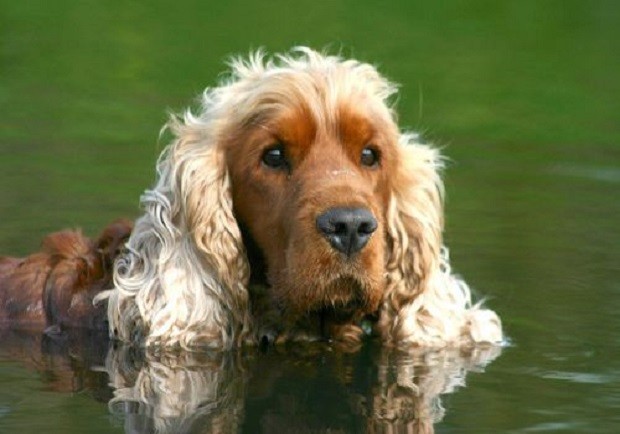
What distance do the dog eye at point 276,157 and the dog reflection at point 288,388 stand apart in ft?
2.65

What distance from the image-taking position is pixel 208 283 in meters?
8.50

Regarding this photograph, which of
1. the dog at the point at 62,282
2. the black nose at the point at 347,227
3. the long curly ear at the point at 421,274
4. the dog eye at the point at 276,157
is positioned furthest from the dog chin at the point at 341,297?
the dog at the point at 62,282

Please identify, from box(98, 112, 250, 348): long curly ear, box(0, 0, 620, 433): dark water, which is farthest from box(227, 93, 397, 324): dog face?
box(0, 0, 620, 433): dark water

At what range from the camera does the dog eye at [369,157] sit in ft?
27.1

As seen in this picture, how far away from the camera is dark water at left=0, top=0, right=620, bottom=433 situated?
7723 mm

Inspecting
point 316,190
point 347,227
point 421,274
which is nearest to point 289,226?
point 316,190

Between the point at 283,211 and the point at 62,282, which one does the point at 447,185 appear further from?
the point at 283,211

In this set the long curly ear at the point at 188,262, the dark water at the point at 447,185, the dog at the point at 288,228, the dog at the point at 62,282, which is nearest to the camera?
the dark water at the point at 447,185

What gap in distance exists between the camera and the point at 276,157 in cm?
820

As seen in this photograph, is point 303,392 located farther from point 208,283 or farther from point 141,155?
point 141,155

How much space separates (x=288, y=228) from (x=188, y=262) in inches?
24.8

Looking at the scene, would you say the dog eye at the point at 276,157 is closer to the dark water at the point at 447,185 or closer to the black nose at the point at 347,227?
the black nose at the point at 347,227

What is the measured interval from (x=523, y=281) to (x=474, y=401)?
2224 millimetres

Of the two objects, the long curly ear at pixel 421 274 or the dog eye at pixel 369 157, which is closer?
the dog eye at pixel 369 157
